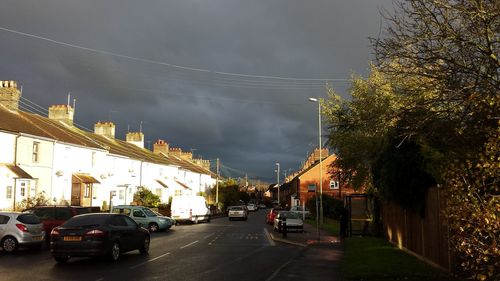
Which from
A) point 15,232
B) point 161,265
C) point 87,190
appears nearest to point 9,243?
point 15,232

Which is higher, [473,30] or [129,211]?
[473,30]

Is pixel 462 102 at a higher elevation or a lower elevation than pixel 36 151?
lower

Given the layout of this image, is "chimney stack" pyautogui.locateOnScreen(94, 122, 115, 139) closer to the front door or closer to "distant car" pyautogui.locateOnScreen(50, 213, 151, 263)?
the front door

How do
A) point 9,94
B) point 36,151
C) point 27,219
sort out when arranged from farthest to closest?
1. point 9,94
2. point 36,151
3. point 27,219

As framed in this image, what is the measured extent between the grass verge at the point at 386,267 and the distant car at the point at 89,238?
6.86 meters

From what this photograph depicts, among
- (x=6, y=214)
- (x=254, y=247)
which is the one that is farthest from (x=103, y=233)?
(x=254, y=247)

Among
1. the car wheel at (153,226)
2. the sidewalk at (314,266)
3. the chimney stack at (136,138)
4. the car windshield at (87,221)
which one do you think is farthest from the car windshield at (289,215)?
the chimney stack at (136,138)

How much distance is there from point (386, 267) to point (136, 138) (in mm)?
55037

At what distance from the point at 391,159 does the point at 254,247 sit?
27.1 feet

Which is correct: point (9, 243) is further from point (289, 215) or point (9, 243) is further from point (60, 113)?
point (60, 113)

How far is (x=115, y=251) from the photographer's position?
1539 cm

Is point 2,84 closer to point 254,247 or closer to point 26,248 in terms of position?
point 26,248

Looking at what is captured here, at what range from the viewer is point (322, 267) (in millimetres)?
14227

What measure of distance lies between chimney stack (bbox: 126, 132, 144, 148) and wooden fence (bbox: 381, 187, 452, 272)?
4943 centimetres
